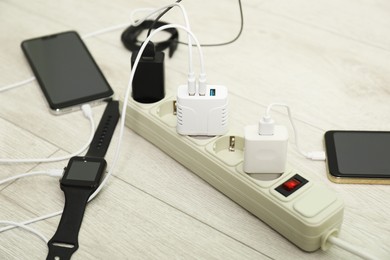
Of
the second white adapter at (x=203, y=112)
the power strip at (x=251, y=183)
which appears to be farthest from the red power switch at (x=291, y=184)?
the second white adapter at (x=203, y=112)

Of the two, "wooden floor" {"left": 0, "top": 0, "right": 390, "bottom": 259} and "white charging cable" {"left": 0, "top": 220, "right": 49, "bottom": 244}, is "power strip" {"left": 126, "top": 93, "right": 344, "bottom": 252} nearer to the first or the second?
"wooden floor" {"left": 0, "top": 0, "right": 390, "bottom": 259}

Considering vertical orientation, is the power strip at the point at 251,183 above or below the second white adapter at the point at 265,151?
below

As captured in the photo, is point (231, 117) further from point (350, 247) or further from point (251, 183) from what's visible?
point (350, 247)

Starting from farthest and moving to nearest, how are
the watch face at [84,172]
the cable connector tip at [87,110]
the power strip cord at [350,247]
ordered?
the cable connector tip at [87,110] → the watch face at [84,172] → the power strip cord at [350,247]

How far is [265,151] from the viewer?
0.67 metres

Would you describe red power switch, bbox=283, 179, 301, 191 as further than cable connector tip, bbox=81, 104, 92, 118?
No

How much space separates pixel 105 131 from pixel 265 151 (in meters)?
0.28

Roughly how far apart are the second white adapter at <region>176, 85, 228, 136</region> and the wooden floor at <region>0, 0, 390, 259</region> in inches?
2.7

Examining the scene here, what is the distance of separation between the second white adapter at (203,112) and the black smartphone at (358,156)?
16 cm

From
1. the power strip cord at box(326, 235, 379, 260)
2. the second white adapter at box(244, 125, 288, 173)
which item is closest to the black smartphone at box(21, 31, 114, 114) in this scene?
the second white adapter at box(244, 125, 288, 173)

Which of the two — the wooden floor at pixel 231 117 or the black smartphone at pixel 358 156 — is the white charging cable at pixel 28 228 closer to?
the wooden floor at pixel 231 117

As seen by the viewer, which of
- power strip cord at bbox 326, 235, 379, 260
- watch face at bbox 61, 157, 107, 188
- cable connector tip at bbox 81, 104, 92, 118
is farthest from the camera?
cable connector tip at bbox 81, 104, 92, 118

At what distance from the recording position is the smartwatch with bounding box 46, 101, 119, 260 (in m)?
0.67

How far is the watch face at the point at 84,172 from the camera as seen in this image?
0.73m
